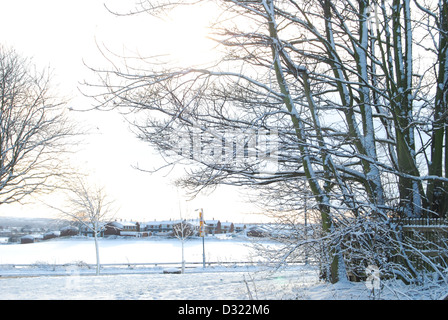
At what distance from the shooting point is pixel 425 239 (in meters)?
6.91

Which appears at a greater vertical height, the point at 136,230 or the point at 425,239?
the point at 425,239

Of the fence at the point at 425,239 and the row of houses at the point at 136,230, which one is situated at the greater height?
the fence at the point at 425,239

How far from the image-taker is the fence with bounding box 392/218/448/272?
659 centimetres

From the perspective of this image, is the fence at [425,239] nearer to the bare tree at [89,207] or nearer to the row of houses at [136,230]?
the bare tree at [89,207]

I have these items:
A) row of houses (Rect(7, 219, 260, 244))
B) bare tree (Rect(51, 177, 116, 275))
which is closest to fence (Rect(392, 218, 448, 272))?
bare tree (Rect(51, 177, 116, 275))

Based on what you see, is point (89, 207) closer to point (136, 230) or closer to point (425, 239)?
point (425, 239)

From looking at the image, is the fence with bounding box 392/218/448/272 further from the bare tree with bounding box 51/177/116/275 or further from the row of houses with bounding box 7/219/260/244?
the row of houses with bounding box 7/219/260/244

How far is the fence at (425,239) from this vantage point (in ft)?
21.6

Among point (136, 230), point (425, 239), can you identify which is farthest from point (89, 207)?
point (136, 230)

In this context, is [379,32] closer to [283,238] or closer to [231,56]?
[231,56]

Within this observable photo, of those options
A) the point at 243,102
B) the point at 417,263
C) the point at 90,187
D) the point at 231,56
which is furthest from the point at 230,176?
the point at 90,187

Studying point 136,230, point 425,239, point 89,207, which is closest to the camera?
point 425,239

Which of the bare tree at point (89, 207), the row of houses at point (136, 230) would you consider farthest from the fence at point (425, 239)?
the row of houses at point (136, 230)

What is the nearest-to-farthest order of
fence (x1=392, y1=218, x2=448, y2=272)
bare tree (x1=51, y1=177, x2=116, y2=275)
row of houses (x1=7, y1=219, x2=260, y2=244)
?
fence (x1=392, y1=218, x2=448, y2=272) < bare tree (x1=51, y1=177, x2=116, y2=275) < row of houses (x1=7, y1=219, x2=260, y2=244)
